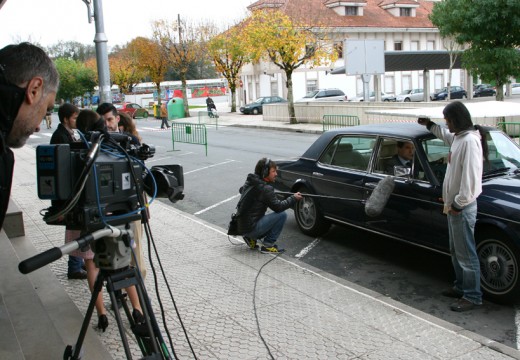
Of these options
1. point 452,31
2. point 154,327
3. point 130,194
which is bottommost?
point 154,327

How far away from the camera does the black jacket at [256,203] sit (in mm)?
6863

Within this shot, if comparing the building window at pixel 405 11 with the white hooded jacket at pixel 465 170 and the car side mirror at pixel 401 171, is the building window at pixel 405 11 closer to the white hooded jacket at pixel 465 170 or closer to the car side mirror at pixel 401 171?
the car side mirror at pixel 401 171

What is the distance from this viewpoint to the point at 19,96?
82.0 inches

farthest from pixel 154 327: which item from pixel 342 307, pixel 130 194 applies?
pixel 342 307

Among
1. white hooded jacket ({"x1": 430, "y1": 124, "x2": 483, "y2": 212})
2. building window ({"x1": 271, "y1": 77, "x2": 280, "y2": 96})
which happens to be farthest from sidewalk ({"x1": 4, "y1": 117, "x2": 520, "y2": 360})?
building window ({"x1": 271, "y1": 77, "x2": 280, "y2": 96})

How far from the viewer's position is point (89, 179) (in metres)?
2.63

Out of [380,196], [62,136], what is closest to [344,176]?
[380,196]

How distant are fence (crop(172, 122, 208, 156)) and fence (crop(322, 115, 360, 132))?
227 inches

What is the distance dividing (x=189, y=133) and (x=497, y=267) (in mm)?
15725

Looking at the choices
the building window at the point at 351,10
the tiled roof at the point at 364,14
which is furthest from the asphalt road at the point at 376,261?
the building window at the point at 351,10

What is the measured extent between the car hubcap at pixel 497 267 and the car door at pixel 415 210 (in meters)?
0.50

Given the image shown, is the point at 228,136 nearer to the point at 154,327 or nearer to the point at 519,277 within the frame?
the point at 519,277

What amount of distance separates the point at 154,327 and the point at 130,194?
72 cm

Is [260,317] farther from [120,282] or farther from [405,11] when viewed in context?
[405,11]
